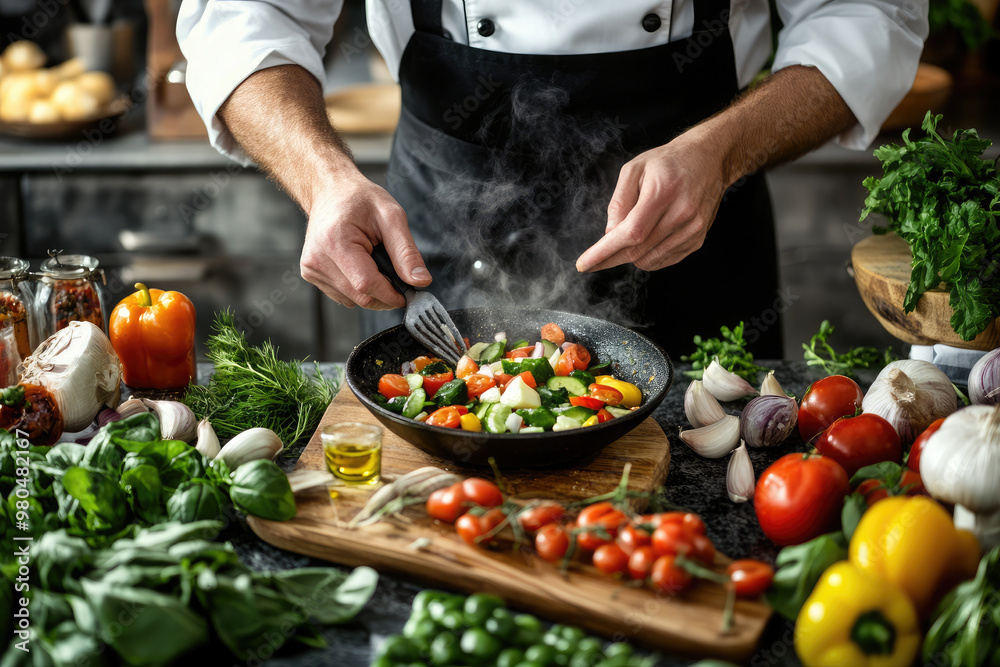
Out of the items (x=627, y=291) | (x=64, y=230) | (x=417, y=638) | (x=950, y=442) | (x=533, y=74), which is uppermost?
(x=533, y=74)

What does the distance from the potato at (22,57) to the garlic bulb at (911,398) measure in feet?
11.8

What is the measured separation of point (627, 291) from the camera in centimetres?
206

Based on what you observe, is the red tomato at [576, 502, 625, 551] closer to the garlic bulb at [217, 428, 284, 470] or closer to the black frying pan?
the black frying pan

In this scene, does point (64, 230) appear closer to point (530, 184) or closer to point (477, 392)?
point (530, 184)

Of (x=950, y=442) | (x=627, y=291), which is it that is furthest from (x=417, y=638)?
(x=627, y=291)

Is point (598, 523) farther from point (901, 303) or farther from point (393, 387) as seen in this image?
point (901, 303)

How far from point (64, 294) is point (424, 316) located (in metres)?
0.71

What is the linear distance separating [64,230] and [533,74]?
2.37 meters

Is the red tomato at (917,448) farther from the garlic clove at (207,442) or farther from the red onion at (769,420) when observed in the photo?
the garlic clove at (207,442)

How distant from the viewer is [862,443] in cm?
134

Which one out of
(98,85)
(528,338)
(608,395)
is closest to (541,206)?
(528,338)

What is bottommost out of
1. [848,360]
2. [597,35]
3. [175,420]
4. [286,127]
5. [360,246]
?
[848,360]

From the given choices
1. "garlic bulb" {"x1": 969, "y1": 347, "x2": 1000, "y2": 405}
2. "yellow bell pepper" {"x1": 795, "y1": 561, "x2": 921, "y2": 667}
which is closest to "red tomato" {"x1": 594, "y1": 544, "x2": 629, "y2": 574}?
"yellow bell pepper" {"x1": 795, "y1": 561, "x2": 921, "y2": 667}

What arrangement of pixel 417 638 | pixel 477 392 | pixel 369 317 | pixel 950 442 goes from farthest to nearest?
pixel 369 317 < pixel 477 392 < pixel 950 442 < pixel 417 638
